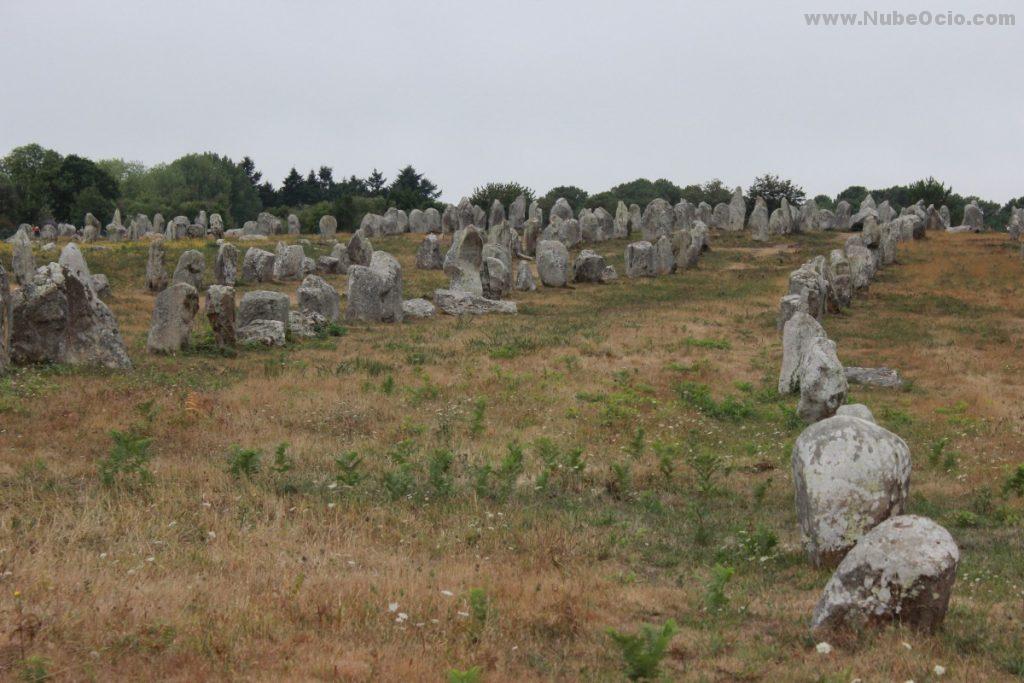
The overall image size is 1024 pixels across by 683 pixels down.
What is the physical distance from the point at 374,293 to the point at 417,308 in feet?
6.89

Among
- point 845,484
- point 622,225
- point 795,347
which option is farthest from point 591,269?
point 845,484

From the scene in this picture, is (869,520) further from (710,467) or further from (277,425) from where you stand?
(277,425)

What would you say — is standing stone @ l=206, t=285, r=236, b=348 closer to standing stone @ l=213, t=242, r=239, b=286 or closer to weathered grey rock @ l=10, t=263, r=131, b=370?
weathered grey rock @ l=10, t=263, r=131, b=370

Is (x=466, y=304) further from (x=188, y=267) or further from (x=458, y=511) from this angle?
(x=458, y=511)

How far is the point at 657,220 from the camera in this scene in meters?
57.8

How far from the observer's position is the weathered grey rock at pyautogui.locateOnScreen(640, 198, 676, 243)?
5766 cm

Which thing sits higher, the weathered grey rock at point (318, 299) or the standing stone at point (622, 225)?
the standing stone at point (622, 225)

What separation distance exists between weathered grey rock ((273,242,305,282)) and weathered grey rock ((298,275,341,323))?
10.7 metres

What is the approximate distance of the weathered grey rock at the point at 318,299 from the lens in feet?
93.4

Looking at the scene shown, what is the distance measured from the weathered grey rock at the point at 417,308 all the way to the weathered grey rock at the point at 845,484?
68.8ft

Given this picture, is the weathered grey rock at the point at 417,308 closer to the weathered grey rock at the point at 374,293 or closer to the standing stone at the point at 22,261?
the weathered grey rock at the point at 374,293

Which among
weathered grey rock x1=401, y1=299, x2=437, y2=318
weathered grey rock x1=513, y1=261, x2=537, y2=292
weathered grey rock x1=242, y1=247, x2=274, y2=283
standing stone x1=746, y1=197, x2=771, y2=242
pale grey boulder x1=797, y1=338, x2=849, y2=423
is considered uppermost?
standing stone x1=746, y1=197, x2=771, y2=242

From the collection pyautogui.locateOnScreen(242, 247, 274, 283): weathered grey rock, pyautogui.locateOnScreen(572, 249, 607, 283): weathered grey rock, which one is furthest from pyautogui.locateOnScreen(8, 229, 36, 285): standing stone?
pyautogui.locateOnScreen(572, 249, 607, 283): weathered grey rock

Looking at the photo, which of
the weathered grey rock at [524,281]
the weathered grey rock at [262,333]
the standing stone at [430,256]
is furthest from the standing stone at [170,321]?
the standing stone at [430,256]
